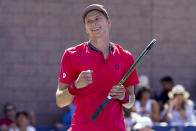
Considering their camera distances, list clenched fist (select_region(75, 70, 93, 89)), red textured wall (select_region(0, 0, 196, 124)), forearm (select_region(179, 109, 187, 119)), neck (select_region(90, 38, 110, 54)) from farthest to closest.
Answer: red textured wall (select_region(0, 0, 196, 124)) → forearm (select_region(179, 109, 187, 119)) → neck (select_region(90, 38, 110, 54)) → clenched fist (select_region(75, 70, 93, 89))

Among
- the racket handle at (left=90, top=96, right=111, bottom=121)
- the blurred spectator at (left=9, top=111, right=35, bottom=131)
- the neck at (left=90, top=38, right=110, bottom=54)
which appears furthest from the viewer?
the blurred spectator at (left=9, top=111, right=35, bottom=131)

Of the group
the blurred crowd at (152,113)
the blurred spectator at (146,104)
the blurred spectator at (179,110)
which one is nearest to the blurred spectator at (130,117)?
the blurred crowd at (152,113)

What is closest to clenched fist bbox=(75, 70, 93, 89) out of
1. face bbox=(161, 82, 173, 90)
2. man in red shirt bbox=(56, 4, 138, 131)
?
man in red shirt bbox=(56, 4, 138, 131)

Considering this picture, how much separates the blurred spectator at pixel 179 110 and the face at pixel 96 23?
545 centimetres

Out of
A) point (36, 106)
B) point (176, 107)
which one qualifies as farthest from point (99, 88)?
point (36, 106)

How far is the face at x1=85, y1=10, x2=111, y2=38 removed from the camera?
14.2 feet

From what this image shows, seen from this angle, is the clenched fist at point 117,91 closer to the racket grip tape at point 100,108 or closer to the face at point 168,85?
the racket grip tape at point 100,108

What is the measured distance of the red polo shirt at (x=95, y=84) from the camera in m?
4.27

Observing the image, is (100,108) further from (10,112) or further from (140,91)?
(10,112)

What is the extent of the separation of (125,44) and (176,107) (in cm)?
248

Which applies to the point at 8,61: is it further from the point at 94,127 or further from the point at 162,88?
the point at 94,127

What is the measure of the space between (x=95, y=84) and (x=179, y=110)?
552 cm

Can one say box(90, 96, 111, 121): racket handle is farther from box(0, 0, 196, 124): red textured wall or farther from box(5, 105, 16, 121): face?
box(0, 0, 196, 124): red textured wall

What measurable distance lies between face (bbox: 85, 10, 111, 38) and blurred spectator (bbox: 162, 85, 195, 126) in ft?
17.9
